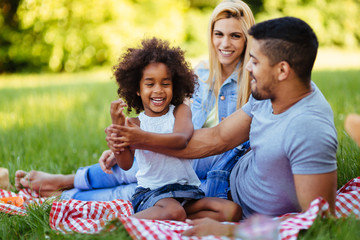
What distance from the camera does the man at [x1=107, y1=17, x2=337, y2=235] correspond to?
7.01ft

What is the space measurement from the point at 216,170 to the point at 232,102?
0.57 metres

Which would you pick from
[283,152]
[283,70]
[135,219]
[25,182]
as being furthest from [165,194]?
[25,182]

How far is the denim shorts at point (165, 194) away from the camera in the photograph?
2547 millimetres

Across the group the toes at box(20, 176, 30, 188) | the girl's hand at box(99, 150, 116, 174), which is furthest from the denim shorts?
the toes at box(20, 176, 30, 188)

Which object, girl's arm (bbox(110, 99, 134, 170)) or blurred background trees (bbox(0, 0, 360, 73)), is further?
blurred background trees (bbox(0, 0, 360, 73))

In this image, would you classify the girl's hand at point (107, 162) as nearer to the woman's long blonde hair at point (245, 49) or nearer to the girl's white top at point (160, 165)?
the girl's white top at point (160, 165)

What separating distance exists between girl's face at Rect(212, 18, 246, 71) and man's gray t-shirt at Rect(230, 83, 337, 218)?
748mm

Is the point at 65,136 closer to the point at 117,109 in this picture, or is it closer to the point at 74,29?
the point at 117,109

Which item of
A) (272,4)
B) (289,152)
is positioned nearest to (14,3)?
(272,4)

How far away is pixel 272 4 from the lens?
20.0m

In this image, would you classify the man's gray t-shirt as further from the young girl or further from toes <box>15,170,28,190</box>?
toes <box>15,170,28,190</box>

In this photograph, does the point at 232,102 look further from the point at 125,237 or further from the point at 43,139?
the point at 43,139

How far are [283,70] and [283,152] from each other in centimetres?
43

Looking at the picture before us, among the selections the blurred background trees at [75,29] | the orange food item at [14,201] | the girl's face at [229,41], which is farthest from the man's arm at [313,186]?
the blurred background trees at [75,29]
